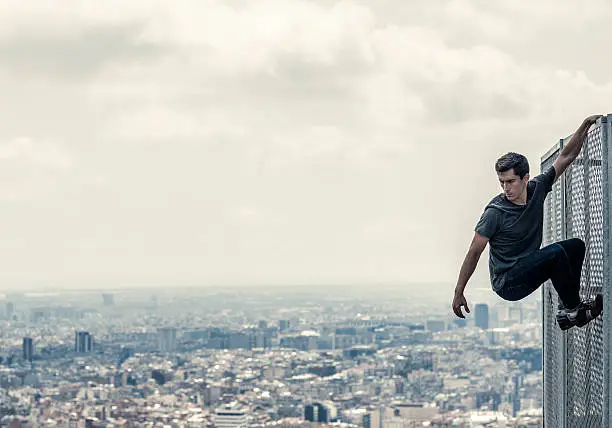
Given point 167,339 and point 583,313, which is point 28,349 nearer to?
point 167,339

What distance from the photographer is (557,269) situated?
3.49 meters

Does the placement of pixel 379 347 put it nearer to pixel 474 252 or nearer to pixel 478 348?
pixel 478 348

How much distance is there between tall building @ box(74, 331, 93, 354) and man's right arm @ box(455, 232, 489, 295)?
132ft

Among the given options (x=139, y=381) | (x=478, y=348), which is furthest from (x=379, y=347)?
(x=139, y=381)

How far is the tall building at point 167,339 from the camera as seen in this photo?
144 ft

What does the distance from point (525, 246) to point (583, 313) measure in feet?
0.93

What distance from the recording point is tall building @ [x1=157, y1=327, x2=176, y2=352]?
43750 millimetres

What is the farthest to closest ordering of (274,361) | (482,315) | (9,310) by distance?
(9,310), (274,361), (482,315)

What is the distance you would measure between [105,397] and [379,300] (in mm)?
19042

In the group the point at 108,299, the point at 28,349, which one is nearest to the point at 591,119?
the point at 28,349

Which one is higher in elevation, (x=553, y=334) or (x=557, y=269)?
(x=557, y=269)

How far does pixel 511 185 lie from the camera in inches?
136

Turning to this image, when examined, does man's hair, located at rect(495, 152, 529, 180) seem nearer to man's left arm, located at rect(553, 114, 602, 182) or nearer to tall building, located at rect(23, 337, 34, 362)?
man's left arm, located at rect(553, 114, 602, 182)

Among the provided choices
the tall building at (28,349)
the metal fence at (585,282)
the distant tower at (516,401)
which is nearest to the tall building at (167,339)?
the tall building at (28,349)
